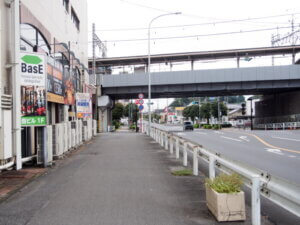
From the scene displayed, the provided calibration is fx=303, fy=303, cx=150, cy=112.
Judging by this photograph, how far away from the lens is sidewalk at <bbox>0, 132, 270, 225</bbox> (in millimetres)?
5105

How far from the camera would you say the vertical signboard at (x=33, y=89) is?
31.2ft

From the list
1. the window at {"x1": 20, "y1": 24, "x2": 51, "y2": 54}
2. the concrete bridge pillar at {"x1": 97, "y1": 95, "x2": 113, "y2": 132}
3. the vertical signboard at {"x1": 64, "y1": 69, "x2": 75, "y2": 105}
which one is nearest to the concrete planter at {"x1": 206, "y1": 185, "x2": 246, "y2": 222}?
the window at {"x1": 20, "y1": 24, "x2": 51, "y2": 54}

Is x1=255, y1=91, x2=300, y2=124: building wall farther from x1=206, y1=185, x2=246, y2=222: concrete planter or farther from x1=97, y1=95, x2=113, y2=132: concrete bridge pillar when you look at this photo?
x1=206, y1=185, x2=246, y2=222: concrete planter

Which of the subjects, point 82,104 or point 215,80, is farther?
point 215,80

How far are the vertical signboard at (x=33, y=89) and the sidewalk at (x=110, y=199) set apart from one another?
1.91 meters

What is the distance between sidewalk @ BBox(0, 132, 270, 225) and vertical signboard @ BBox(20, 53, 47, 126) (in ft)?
6.25

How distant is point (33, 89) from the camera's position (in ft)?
31.9

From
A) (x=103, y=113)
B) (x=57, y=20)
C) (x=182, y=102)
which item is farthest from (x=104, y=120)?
(x=182, y=102)

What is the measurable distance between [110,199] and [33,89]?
5.16 meters

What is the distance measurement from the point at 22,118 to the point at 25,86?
39.8 inches

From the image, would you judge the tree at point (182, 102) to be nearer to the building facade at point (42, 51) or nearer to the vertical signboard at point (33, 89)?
the building facade at point (42, 51)

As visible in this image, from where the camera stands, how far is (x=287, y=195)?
3.66 meters

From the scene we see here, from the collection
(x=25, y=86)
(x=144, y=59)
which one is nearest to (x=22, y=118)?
(x=25, y=86)

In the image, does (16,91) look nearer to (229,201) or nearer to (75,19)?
(229,201)
